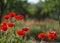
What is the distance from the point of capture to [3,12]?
18.2 meters

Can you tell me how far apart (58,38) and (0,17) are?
726cm

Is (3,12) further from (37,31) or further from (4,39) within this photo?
(4,39)

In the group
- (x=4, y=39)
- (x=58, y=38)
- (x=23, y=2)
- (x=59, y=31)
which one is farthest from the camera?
(x=23, y=2)

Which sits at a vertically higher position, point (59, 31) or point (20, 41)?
point (20, 41)

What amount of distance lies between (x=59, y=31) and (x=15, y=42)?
6.82 metres

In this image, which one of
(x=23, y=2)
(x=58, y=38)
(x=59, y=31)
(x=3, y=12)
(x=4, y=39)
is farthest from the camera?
(x=23, y=2)

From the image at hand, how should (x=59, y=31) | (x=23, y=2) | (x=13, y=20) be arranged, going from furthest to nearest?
(x=23, y=2)
(x=59, y=31)
(x=13, y=20)

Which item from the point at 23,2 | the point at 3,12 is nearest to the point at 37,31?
the point at 3,12

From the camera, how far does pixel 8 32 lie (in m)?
6.32

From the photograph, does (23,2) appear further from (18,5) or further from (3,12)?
(3,12)

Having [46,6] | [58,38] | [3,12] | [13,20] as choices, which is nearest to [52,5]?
[46,6]

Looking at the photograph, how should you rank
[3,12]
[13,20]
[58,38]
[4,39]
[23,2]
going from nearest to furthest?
[4,39] < [13,20] < [58,38] < [3,12] < [23,2]

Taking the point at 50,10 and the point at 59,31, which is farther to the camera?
the point at 50,10

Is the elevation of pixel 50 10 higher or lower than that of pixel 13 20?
lower
